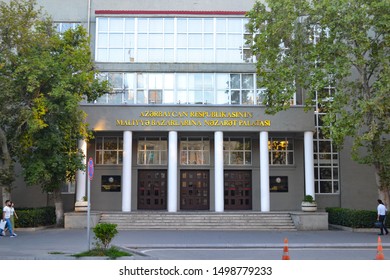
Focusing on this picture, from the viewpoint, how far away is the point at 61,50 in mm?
25922

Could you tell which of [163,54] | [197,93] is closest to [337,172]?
[197,93]

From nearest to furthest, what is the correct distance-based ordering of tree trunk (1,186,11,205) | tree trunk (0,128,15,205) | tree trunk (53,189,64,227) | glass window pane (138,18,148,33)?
tree trunk (0,128,15,205), tree trunk (1,186,11,205), tree trunk (53,189,64,227), glass window pane (138,18,148,33)

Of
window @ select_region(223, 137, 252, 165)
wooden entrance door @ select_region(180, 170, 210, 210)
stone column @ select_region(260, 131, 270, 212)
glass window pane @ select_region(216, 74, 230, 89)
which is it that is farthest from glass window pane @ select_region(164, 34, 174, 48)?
wooden entrance door @ select_region(180, 170, 210, 210)

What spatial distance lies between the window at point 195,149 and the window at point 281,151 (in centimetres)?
422

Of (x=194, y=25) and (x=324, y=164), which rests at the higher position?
(x=194, y=25)

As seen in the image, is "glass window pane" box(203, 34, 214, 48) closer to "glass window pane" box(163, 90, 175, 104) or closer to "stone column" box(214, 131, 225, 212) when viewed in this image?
"glass window pane" box(163, 90, 175, 104)

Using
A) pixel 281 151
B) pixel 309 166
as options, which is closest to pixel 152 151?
pixel 281 151

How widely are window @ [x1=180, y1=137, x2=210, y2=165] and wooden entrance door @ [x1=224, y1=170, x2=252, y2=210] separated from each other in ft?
5.79

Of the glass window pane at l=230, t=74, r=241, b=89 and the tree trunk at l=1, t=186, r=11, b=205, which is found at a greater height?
the glass window pane at l=230, t=74, r=241, b=89

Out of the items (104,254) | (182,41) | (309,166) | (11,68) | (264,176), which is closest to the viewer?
(104,254)

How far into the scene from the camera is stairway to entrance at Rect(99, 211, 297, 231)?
25938 mm

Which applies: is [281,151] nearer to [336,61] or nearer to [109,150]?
[336,61]

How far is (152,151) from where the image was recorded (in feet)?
105

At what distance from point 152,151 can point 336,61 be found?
1400 cm
